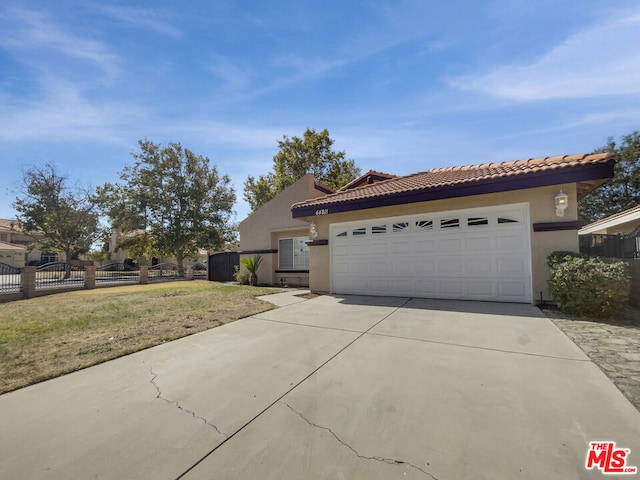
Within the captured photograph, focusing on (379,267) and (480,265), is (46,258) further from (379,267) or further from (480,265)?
(480,265)

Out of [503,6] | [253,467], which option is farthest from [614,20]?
[253,467]

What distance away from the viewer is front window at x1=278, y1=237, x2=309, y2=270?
532 inches

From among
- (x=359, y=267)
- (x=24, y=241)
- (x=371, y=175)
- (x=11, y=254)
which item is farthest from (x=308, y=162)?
(x=24, y=241)

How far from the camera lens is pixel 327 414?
231cm

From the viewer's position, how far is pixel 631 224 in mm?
11266

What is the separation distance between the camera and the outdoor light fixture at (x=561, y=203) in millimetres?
6207

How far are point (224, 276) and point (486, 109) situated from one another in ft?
52.7

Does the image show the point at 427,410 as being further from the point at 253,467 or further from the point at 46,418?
the point at 46,418

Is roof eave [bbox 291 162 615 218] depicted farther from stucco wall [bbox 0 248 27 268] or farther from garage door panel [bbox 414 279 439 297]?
stucco wall [bbox 0 248 27 268]

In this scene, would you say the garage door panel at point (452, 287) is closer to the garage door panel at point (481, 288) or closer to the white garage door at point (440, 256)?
the white garage door at point (440, 256)

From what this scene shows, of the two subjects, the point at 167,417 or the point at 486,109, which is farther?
the point at 486,109

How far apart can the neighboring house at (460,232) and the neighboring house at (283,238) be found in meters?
3.60

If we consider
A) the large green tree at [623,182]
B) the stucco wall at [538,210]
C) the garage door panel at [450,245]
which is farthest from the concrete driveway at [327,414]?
the large green tree at [623,182]

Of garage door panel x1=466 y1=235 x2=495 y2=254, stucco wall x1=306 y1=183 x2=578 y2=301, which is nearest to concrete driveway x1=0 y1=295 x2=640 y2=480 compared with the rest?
stucco wall x1=306 y1=183 x2=578 y2=301
